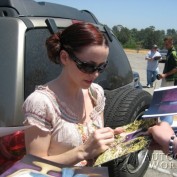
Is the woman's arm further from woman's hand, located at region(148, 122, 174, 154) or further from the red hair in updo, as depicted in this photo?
the red hair in updo

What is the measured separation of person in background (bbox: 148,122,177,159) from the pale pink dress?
0.39 metres

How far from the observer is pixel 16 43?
234 centimetres

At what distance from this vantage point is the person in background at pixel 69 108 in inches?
71.1

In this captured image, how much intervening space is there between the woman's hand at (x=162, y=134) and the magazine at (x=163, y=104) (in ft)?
0.25

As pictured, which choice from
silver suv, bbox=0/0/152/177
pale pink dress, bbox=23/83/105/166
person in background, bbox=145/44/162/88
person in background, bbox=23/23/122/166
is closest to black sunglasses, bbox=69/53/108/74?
person in background, bbox=23/23/122/166

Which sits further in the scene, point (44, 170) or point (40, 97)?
point (40, 97)

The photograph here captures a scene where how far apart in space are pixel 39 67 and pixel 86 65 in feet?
2.20

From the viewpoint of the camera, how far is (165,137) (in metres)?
1.77

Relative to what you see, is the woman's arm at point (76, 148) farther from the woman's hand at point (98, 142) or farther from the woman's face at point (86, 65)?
the woman's face at point (86, 65)

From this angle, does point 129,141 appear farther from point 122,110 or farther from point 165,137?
point 122,110

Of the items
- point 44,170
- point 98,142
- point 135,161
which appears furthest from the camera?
point 135,161

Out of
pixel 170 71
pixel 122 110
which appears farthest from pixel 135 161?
pixel 170 71

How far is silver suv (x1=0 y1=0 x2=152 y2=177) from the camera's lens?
2229mm

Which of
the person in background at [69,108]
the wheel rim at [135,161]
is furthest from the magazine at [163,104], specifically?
the wheel rim at [135,161]
